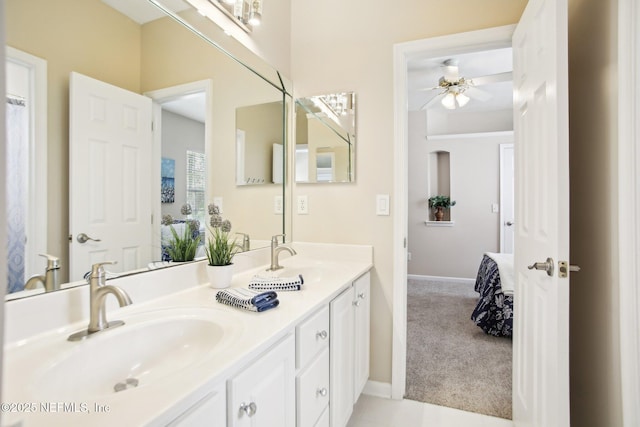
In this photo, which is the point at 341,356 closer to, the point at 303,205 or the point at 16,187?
the point at 303,205

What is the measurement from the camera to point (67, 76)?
956 millimetres

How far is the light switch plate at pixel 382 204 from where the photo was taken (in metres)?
1.96

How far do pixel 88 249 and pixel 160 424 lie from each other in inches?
27.1

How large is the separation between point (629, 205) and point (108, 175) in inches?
64.3

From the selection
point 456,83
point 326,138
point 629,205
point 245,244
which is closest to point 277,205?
point 245,244

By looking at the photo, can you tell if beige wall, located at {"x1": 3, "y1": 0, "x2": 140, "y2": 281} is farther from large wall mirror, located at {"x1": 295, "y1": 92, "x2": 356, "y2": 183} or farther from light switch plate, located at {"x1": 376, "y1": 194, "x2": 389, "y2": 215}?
light switch plate, located at {"x1": 376, "y1": 194, "x2": 389, "y2": 215}

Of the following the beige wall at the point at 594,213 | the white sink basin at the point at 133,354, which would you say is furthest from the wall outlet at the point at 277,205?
the beige wall at the point at 594,213

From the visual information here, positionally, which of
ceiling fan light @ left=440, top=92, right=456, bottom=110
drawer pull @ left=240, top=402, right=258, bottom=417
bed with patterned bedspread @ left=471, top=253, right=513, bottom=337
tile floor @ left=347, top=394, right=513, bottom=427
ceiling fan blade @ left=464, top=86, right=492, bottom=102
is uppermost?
ceiling fan blade @ left=464, top=86, right=492, bottom=102

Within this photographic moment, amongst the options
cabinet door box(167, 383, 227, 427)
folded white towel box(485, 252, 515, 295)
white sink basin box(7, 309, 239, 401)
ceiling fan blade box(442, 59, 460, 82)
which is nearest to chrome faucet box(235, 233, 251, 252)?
white sink basin box(7, 309, 239, 401)

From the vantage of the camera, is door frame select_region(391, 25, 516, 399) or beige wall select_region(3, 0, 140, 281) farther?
door frame select_region(391, 25, 516, 399)

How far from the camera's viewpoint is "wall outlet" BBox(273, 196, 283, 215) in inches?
83.0

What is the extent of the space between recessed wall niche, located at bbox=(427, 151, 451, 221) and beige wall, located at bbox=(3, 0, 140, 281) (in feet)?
15.6

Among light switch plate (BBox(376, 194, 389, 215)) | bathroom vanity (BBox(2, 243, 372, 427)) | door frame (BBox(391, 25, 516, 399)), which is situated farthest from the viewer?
light switch plate (BBox(376, 194, 389, 215))

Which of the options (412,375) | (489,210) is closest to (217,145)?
(412,375)
